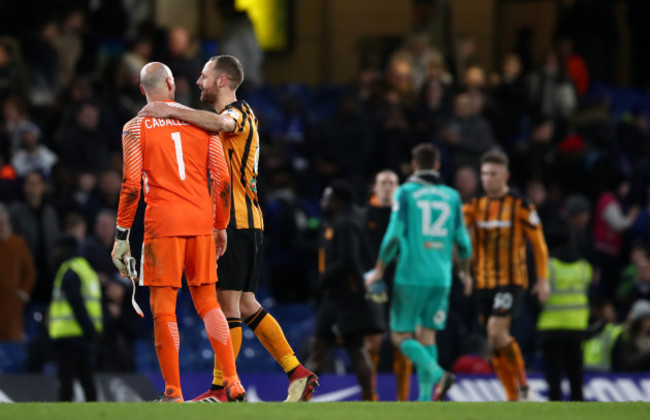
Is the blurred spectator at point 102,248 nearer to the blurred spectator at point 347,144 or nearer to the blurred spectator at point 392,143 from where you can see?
the blurred spectator at point 347,144

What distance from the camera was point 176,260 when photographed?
28.9 feet

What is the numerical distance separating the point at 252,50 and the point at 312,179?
1922mm

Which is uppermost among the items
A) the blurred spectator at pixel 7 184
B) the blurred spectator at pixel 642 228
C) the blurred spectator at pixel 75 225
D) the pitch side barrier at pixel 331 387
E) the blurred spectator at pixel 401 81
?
the blurred spectator at pixel 401 81

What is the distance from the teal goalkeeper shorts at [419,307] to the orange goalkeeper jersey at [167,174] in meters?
3.63

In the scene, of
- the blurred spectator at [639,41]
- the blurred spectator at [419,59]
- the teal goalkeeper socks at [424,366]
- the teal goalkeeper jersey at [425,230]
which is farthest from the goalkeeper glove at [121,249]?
A: the blurred spectator at [639,41]

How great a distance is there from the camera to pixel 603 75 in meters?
22.1

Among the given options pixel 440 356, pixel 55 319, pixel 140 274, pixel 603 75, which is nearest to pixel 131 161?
pixel 140 274

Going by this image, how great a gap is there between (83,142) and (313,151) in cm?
320

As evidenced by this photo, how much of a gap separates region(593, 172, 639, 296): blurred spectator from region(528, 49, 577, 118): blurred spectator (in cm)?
241

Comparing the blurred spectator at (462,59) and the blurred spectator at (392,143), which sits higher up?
the blurred spectator at (462,59)

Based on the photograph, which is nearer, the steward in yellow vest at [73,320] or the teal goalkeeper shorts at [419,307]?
the teal goalkeeper shorts at [419,307]

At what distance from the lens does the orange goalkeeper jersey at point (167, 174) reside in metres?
8.80

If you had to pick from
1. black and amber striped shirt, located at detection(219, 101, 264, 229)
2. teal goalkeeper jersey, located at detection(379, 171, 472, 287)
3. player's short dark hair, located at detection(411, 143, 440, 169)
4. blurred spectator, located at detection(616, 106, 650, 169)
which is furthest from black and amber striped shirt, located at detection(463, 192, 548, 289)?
blurred spectator, located at detection(616, 106, 650, 169)

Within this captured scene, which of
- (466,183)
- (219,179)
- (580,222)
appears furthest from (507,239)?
(580,222)
